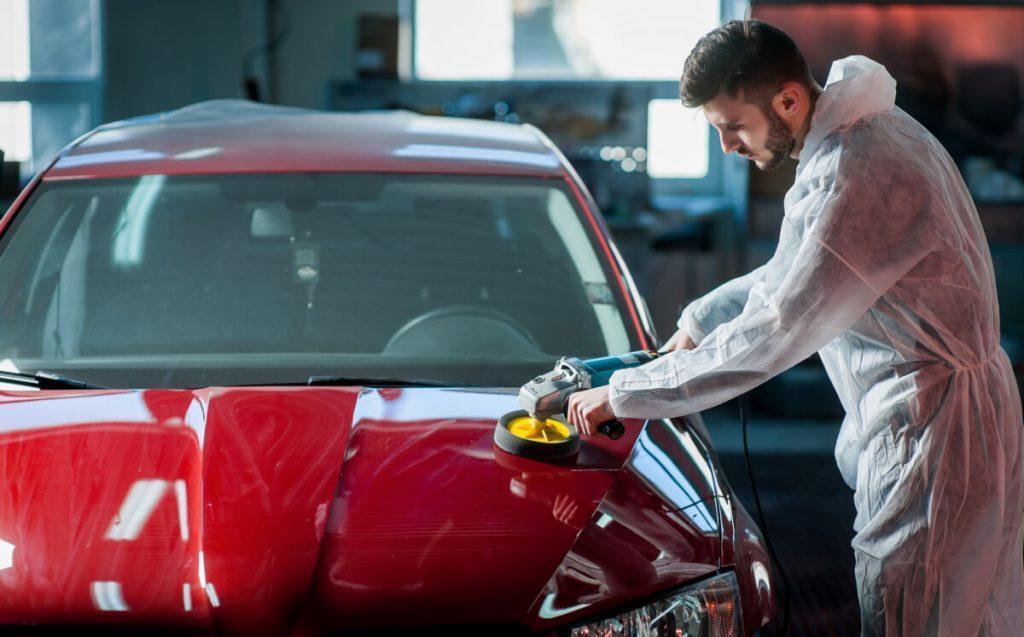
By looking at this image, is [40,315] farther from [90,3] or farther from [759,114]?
[90,3]

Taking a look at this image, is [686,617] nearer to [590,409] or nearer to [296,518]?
[590,409]

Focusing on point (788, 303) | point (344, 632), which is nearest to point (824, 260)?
point (788, 303)

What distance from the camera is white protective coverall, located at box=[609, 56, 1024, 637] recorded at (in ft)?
5.17

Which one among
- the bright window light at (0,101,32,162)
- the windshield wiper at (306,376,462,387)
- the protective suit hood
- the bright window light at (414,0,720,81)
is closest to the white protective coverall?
the protective suit hood

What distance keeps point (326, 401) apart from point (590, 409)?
44cm

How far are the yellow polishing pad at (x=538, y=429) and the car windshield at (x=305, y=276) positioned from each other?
0.35 metres

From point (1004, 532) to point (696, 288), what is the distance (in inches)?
186

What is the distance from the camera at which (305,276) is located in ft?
7.48

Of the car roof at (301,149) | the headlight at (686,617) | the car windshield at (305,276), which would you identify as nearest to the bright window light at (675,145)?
the car roof at (301,149)

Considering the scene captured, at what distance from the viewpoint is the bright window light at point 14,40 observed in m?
6.05

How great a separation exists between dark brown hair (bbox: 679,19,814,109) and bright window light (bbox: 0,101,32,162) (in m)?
5.31

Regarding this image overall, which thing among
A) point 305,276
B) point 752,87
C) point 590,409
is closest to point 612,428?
point 590,409

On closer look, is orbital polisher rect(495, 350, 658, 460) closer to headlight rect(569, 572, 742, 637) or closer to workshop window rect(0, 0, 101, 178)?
headlight rect(569, 572, 742, 637)

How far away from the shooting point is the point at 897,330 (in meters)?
1.67
